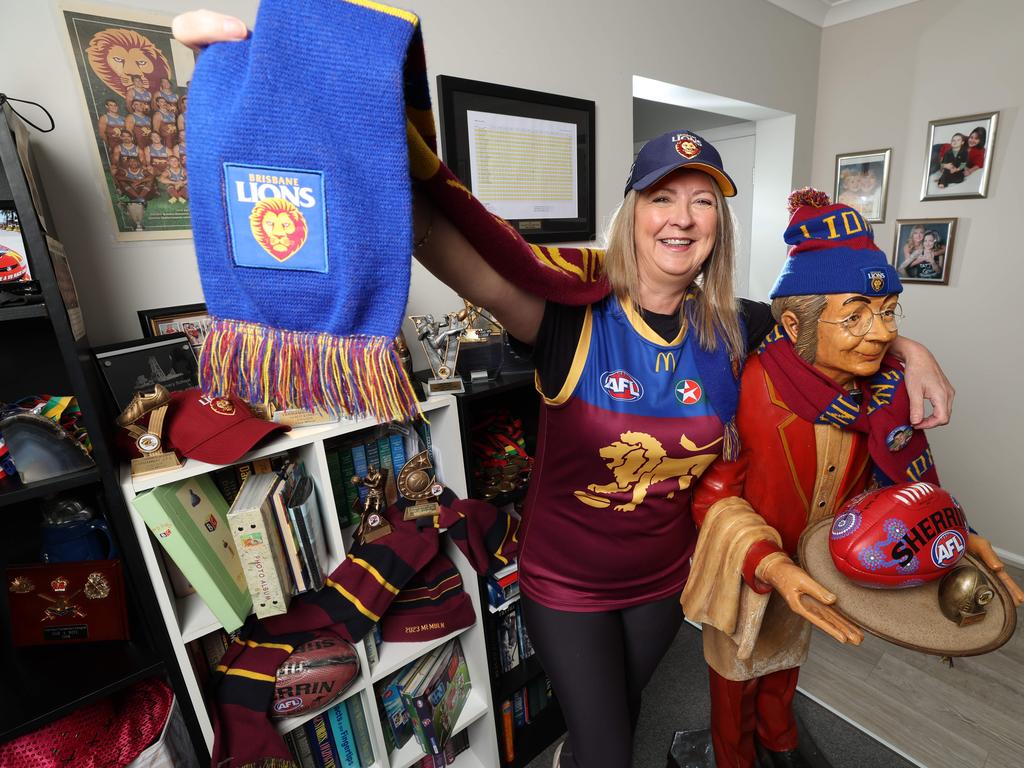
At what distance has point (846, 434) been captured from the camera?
3.27 feet

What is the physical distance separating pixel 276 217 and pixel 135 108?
0.96 metres

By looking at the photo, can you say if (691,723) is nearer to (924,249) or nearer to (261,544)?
(261,544)

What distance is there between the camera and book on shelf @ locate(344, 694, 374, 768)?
1.41 m

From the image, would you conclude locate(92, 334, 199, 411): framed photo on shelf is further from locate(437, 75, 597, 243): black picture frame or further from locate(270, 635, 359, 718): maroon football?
locate(437, 75, 597, 243): black picture frame

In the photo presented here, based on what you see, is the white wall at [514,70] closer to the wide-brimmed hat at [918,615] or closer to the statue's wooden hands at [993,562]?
the wide-brimmed hat at [918,615]

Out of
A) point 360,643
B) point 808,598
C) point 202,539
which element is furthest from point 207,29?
point 360,643

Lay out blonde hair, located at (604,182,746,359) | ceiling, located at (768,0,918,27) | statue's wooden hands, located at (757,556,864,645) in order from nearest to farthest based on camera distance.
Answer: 1. statue's wooden hands, located at (757,556,864,645)
2. blonde hair, located at (604,182,746,359)
3. ceiling, located at (768,0,918,27)

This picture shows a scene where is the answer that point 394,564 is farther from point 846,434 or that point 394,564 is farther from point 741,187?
point 741,187

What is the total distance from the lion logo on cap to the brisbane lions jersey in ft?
0.93

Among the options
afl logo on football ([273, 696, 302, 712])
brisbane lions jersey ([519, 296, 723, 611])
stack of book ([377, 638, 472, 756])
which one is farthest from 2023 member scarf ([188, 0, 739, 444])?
stack of book ([377, 638, 472, 756])

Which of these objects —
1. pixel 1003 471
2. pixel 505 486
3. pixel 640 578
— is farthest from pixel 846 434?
pixel 1003 471

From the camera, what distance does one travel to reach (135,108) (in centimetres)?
109

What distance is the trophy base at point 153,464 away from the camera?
987 mm

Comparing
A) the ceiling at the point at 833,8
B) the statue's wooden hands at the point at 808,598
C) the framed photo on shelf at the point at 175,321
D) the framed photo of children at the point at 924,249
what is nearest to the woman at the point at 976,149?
the framed photo of children at the point at 924,249
